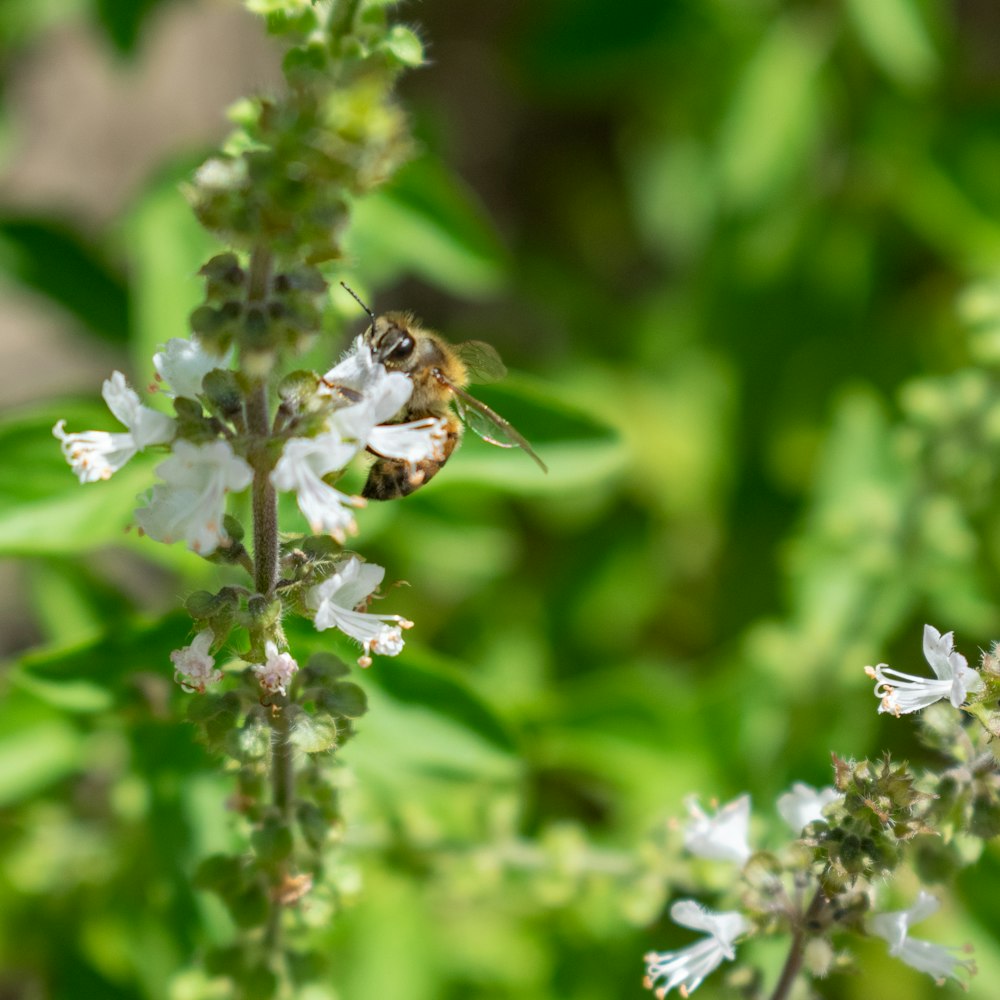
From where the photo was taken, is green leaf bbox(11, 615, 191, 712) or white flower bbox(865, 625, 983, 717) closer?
white flower bbox(865, 625, 983, 717)

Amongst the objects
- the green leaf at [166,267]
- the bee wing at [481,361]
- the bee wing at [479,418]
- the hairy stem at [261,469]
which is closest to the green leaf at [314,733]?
the hairy stem at [261,469]

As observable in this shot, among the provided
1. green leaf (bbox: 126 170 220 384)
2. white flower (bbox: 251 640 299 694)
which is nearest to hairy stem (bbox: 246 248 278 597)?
white flower (bbox: 251 640 299 694)

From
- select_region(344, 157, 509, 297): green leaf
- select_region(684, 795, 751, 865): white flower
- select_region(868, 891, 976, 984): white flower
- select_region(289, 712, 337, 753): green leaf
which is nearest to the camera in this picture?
select_region(289, 712, 337, 753): green leaf

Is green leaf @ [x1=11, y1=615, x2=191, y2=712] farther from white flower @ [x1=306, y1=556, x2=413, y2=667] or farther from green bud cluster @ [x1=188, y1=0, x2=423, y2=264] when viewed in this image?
green bud cluster @ [x1=188, y1=0, x2=423, y2=264]

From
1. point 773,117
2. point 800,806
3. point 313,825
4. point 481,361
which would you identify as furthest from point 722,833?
point 773,117

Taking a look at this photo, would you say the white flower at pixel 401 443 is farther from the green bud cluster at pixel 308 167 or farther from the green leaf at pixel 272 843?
the green leaf at pixel 272 843

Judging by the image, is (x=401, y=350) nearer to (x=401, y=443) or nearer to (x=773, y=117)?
(x=401, y=443)
